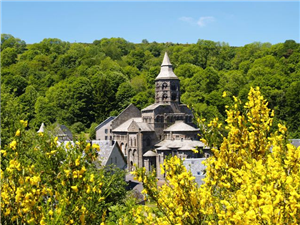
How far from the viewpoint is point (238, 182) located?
1045 centimetres

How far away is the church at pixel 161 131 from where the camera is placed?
5972 cm

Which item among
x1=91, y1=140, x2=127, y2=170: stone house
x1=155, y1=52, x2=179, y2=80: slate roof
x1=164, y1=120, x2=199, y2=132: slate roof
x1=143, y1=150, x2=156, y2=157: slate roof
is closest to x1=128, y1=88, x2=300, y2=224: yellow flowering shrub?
x1=91, y1=140, x2=127, y2=170: stone house

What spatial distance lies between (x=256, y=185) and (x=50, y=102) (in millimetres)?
99324

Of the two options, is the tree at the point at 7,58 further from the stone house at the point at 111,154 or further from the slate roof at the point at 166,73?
the stone house at the point at 111,154

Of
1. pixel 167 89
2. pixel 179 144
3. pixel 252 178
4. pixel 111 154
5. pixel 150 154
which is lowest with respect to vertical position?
pixel 150 154

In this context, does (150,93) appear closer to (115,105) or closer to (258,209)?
(115,105)

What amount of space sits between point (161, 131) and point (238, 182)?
175 feet

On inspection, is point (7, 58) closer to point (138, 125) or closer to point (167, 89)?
point (167, 89)

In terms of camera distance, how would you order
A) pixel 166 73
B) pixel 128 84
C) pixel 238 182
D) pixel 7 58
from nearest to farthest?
pixel 238 182 → pixel 166 73 → pixel 128 84 → pixel 7 58

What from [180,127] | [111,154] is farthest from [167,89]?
[111,154]

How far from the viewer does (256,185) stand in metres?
8.41

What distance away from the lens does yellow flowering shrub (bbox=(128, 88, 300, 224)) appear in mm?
7949

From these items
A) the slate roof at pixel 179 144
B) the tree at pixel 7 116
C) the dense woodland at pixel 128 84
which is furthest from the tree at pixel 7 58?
the tree at pixel 7 116

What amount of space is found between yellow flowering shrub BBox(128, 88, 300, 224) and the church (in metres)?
44.5
